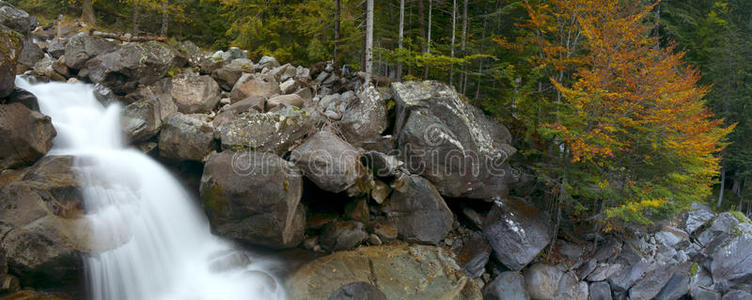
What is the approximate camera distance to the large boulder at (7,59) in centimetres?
727

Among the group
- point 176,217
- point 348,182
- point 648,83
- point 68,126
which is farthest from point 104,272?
point 648,83

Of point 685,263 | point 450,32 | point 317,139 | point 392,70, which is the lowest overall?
point 685,263

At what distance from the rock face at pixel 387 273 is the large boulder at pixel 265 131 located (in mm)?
2852

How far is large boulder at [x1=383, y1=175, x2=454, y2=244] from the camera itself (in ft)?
31.2

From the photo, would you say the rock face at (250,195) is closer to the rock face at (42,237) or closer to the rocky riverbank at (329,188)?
the rocky riverbank at (329,188)

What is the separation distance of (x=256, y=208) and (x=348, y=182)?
2.03 metres

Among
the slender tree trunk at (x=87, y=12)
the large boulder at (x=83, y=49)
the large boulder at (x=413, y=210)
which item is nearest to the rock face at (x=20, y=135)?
the large boulder at (x=83, y=49)

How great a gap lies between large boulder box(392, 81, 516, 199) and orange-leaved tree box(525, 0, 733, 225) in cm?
179

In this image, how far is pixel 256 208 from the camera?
305 inches

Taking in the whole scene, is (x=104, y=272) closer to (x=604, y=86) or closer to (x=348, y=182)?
(x=348, y=182)

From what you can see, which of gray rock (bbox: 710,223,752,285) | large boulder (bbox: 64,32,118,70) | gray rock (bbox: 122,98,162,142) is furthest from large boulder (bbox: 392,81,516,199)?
large boulder (bbox: 64,32,118,70)

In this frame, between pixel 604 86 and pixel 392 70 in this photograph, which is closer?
pixel 604 86

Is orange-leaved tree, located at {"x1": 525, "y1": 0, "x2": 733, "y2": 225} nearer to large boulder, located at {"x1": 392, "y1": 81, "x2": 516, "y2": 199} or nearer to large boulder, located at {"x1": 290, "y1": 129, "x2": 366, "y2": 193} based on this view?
large boulder, located at {"x1": 392, "y1": 81, "x2": 516, "y2": 199}

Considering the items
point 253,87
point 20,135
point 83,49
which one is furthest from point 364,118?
point 83,49
